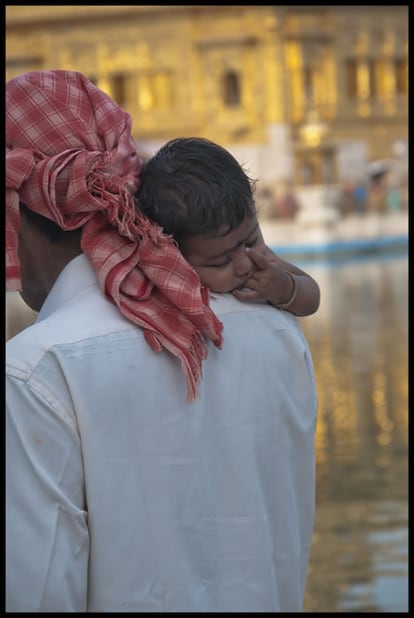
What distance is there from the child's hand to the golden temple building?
28.9 m

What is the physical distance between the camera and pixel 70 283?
4.01 ft

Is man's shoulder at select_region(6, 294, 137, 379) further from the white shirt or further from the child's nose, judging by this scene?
the child's nose

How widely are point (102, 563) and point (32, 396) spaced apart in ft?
A: 0.65

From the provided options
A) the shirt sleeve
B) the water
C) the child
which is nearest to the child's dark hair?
the child

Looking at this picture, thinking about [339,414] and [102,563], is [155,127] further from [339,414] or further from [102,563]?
[102,563]

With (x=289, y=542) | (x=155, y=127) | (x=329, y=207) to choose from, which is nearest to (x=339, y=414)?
(x=289, y=542)

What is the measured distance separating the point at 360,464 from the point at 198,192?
12.6ft

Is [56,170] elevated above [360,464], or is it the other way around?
[56,170]

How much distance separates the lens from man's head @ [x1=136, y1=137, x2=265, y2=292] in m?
1.25

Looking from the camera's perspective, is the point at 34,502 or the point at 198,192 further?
the point at 198,192

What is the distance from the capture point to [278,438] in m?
1.32

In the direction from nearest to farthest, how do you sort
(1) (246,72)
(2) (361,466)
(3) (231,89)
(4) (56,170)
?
1. (4) (56,170)
2. (2) (361,466)
3. (1) (246,72)
4. (3) (231,89)

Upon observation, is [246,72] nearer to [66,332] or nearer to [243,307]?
[243,307]

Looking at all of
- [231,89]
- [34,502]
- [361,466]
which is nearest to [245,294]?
[34,502]
